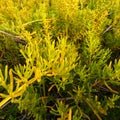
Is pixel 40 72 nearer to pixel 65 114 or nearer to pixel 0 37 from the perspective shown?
pixel 65 114

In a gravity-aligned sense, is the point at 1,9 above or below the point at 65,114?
above

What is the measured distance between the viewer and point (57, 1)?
145cm

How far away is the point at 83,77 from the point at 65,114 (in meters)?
0.17

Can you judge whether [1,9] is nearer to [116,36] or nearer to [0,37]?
[0,37]

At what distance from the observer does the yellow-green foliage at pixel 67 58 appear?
1.02 m

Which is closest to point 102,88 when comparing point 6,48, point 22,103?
point 22,103

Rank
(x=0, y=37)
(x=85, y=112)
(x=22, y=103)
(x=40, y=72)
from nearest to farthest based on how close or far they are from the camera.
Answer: (x=40, y=72)
(x=22, y=103)
(x=85, y=112)
(x=0, y=37)

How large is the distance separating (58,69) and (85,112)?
0.32 meters

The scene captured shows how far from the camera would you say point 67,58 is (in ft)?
3.56

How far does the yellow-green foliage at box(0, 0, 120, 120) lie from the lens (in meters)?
1.02

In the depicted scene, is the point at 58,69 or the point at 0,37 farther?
the point at 0,37

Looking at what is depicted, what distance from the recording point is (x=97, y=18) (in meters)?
1.31

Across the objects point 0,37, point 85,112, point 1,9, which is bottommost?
point 85,112

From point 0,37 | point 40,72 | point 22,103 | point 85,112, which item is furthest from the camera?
point 0,37
